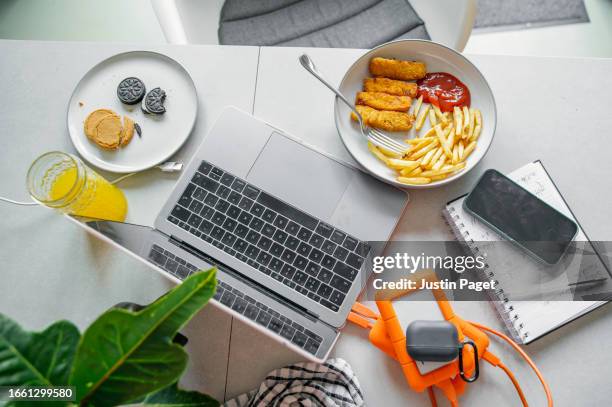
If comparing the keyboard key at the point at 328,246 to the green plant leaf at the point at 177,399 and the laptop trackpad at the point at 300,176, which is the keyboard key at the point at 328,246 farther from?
the green plant leaf at the point at 177,399

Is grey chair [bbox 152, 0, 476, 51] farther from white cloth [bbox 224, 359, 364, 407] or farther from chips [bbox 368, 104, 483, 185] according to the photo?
white cloth [bbox 224, 359, 364, 407]

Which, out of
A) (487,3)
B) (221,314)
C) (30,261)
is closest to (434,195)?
(221,314)

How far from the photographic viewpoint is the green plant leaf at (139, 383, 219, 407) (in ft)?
1.91

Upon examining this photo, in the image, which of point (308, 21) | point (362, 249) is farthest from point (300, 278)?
point (308, 21)

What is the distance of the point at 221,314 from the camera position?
2.93ft

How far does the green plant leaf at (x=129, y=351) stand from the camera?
52cm

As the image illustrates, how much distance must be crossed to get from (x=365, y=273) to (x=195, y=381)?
0.37 m

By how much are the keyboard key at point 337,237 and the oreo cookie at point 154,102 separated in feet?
1.41

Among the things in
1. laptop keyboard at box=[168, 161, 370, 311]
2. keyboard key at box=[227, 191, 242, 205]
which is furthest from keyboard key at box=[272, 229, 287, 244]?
keyboard key at box=[227, 191, 242, 205]

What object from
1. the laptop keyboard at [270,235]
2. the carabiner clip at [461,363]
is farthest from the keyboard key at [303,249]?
the carabiner clip at [461,363]

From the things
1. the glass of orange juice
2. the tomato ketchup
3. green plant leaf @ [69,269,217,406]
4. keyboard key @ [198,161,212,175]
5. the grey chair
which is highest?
the grey chair

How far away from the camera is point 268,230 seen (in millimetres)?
889

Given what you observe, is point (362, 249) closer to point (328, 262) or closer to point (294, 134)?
point (328, 262)

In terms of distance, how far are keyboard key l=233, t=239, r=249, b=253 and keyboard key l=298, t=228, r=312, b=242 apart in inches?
4.0
